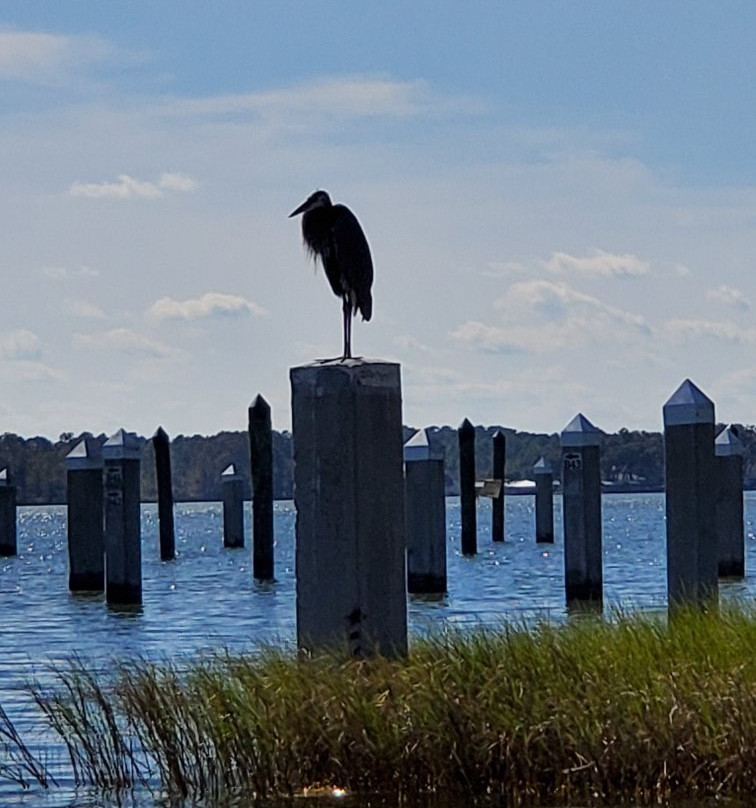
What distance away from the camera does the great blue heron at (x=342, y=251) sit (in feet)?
38.5

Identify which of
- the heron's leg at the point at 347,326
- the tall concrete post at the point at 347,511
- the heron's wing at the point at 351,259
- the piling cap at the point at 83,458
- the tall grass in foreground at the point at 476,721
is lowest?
the tall grass in foreground at the point at 476,721

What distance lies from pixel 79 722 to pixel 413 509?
53.9 feet

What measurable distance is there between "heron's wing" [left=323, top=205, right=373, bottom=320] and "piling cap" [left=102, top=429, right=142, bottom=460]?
47.9 feet

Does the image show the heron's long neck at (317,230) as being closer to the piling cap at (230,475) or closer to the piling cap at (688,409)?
the piling cap at (688,409)

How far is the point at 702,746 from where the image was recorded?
922 cm

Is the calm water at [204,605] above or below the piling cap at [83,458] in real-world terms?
below

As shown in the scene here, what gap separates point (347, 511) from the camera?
1039 cm

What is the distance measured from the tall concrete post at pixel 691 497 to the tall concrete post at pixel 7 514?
3171 cm

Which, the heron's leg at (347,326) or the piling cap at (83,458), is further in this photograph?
the piling cap at (83,458)

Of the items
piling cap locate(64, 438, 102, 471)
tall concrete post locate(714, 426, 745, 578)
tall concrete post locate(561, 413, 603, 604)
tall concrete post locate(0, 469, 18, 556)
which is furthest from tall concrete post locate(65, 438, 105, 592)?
tall concrete post locate(0, 469, 18, 556)

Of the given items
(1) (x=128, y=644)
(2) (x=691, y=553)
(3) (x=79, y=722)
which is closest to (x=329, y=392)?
(3) (x=79, y=722)

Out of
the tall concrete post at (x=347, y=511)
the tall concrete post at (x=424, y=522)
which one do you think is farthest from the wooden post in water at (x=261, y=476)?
the tall concrete post at (x=347, y=511)

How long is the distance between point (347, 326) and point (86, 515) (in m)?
15.9

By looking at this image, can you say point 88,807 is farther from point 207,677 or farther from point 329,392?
point 329,392
